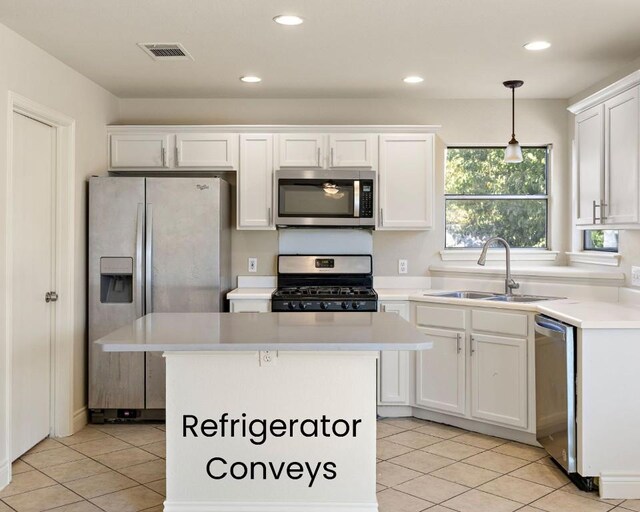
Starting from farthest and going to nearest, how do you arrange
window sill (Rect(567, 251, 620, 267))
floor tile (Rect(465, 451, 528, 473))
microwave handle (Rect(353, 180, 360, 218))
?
microwave handle (Rect(353, 180, 360, 218))
window sill (Rect(567, 251, 620, 267))
floor tile (Rect(465, 451, 528, 473))

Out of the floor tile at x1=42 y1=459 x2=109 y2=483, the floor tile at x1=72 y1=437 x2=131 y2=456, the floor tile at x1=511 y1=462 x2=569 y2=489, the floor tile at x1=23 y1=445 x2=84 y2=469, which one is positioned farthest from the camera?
the floor tile at x1=72 y1=437 x2=131 y2=456

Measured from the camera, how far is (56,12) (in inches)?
128

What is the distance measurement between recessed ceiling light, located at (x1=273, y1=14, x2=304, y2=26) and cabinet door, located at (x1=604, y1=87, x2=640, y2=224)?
5.60 ft

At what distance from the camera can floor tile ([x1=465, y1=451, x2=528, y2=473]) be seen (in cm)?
369

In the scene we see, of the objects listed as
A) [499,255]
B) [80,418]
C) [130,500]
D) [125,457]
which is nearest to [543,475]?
[499,255]

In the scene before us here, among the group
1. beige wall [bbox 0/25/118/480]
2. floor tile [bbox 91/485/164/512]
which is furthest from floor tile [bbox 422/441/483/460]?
beige wall [bbox 0/25/118/480]

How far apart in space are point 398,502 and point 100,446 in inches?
75.5

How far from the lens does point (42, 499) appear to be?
326 centimetres

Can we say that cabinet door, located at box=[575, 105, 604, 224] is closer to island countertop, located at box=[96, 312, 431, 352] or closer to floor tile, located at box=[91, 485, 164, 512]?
island countertop, located at box=[96, 312, 431, 352]

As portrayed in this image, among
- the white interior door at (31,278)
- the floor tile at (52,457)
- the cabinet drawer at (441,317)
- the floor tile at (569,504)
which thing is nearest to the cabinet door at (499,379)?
the cabinet drawer at (441,317)

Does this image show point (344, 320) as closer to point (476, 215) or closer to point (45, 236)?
point (45, 236)

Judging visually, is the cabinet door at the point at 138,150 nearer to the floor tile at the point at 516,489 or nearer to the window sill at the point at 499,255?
the window sill at the point at 499,255

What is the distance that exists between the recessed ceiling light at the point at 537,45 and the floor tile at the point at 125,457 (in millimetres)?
3128

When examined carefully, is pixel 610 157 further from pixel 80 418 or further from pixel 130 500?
pixel 80 418
